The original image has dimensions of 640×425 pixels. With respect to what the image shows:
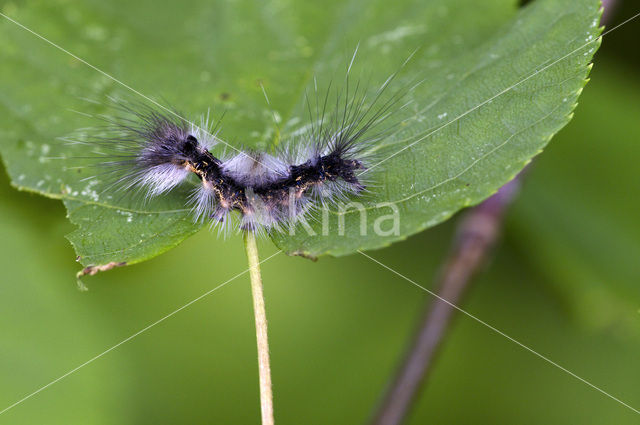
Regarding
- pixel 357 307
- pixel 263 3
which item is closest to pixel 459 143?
pixel 263 3

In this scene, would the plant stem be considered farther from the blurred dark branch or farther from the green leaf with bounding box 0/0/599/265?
the blurred dark branch

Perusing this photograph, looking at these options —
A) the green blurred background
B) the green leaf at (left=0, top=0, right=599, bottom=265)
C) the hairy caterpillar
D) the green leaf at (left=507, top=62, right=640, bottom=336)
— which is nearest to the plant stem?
the green leaf at (left=0, top=0, right=599, bottom=265)

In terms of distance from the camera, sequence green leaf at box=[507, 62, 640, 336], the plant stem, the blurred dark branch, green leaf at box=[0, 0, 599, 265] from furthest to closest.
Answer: green leaf at box=[507, 62, 640, 336] < the blurred dark branch < green leaf at box=[0, 0, 599, 265] < the plant stem

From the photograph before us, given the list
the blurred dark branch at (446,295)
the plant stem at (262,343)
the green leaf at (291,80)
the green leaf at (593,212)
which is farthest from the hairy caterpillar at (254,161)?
the green leaf at (593,212)

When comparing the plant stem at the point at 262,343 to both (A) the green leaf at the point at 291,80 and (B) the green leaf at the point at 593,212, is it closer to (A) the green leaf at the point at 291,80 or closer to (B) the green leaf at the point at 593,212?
(A) the green leaf at the point at 291,80

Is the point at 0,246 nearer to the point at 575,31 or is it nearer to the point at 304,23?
the point at 304,23

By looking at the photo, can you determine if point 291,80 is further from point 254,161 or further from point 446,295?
point 446,295

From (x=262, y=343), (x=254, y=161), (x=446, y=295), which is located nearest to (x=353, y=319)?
(x=446, y=295)
